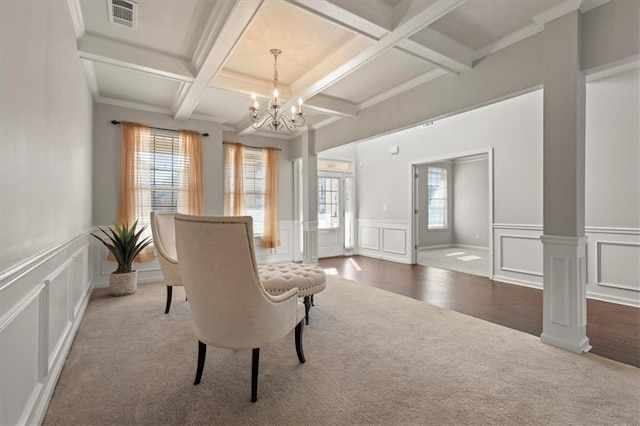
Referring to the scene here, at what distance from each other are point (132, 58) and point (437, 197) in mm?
7711

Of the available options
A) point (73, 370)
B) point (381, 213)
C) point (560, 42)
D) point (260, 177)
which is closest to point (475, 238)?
point (381, 213)

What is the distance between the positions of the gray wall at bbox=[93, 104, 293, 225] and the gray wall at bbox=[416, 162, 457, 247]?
4.37 meters

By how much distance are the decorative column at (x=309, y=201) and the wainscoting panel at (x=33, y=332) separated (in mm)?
3687

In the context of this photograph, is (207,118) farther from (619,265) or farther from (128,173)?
(619,265)

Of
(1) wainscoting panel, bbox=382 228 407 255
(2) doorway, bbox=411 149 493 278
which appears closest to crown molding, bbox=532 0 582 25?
(1) wainscoting panel, bbox=382 228 407 255

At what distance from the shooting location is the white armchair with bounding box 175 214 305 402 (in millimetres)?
1608

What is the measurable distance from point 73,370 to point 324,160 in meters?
5.71

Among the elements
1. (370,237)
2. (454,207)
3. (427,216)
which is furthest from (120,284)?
(454,207)

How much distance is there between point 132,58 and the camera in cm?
306

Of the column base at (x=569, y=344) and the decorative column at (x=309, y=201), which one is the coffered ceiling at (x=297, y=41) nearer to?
the decorative column at (x=309, y=201)

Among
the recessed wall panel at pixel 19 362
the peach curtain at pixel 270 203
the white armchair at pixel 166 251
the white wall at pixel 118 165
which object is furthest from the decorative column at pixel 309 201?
the recessed wall panel at pixel 19 362

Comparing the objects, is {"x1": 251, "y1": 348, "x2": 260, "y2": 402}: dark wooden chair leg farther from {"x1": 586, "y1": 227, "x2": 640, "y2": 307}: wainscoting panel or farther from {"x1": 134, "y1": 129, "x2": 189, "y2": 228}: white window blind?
{"x1": 586, "y1": 227, "x2": 640, "y2": 307}: wainscoting panel

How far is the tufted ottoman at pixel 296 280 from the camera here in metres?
2.56

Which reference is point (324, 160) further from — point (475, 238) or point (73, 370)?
point (73, 370)
